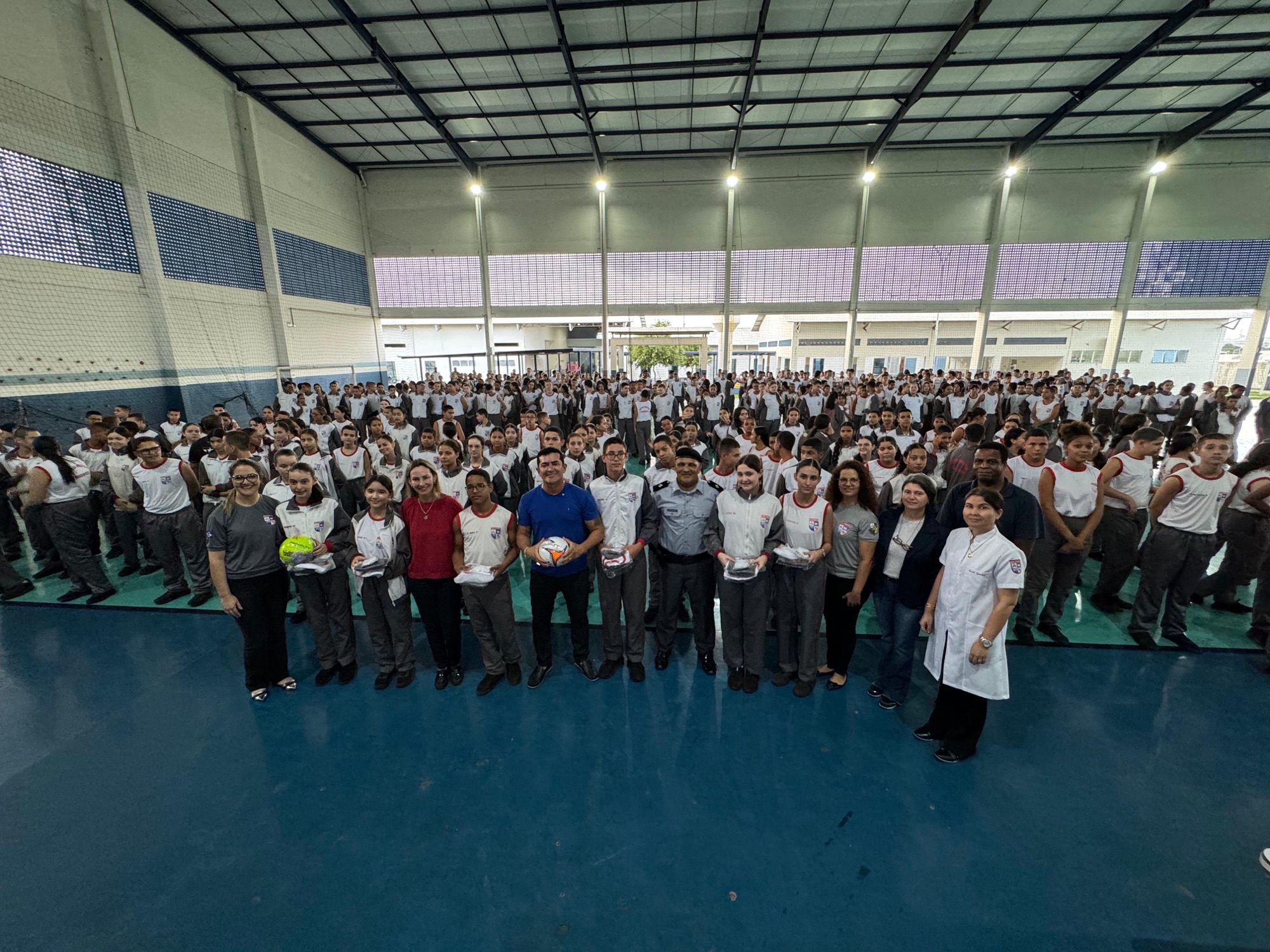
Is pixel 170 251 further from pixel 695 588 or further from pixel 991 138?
pixel 991 138

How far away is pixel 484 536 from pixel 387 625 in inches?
50.8

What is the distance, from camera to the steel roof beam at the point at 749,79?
470 inches

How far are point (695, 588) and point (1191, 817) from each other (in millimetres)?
3177

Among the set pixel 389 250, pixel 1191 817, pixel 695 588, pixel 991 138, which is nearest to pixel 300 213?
pixel 389 250

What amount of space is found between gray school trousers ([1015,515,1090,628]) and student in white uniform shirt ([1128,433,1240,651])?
1.79 ft

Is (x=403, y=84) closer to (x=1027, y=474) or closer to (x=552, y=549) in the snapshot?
(x=552, y=549)

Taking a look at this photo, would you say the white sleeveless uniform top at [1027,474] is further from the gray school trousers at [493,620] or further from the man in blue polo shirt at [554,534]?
the gray school trousers at [493,620]

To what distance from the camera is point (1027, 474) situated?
4.62m

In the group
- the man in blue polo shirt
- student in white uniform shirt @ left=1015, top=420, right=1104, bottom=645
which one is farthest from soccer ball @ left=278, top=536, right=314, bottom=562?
student in white uniform shirt @ left=1015, top=420, right=1104, bottom=645

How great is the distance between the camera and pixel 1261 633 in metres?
4.54

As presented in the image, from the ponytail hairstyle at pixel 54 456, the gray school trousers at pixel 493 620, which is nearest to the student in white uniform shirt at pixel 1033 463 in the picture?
the gray school trousers at pixel 493 620

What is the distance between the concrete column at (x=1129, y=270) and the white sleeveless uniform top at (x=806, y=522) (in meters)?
21.6

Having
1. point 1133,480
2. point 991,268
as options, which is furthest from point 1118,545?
point 991,268

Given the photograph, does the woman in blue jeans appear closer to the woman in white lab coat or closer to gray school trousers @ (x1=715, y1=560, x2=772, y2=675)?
the woman in white lab coat
